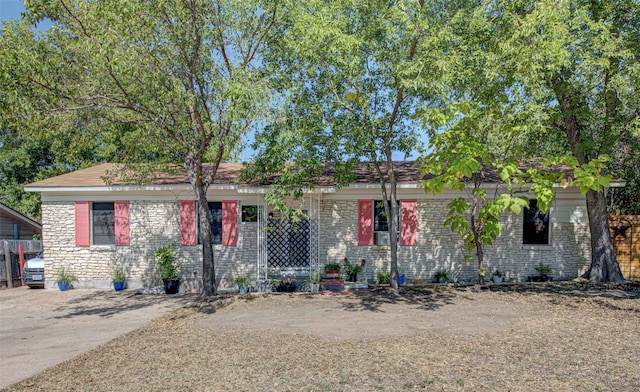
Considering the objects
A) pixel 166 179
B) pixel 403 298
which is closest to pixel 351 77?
pixel 403 298

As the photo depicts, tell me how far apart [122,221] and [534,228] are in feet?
39.9

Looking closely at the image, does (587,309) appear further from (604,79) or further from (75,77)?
(75,77)

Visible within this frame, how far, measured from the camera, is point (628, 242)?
510 inches

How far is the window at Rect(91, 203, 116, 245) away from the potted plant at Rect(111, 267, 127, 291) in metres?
0.90

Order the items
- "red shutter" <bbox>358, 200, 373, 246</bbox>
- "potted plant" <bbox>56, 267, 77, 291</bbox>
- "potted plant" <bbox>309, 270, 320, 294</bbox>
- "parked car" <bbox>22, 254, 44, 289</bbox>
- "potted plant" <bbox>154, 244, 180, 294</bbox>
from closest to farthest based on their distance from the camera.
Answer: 1. "potted plant" <bbox>309, 270, 320, 294</bbox>
2. "potted plant" <bbox>154, 244, 180, 294</bbox>
3. "potted plant" <bbox>56, 267, 77, 291</bbox>
4. "red shutter" <bbox>358, 200, 373, 246</bbox>
5. "parked car" <bbox>22, 254, 44, 289</bbox>

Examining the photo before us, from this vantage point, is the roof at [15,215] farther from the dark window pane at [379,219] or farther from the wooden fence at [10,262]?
the dark window pane at [379,219]

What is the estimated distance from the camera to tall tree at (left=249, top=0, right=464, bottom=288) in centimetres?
827

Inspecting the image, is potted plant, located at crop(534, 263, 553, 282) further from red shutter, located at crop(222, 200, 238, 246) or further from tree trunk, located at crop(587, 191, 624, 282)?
red shutter, located at crop(222, 200, 238, 246)

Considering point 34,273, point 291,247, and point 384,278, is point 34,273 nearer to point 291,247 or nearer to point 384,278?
point 291,247

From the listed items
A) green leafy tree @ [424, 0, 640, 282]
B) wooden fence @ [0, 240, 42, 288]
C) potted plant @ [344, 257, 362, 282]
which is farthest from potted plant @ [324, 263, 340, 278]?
wooden fence @ [0, 240, 42, 288]

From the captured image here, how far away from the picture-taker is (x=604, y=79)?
1036 cm

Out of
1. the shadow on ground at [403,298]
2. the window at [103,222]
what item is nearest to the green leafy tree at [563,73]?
the shadow on ground at [403,298]

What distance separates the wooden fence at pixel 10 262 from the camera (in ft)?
43.4

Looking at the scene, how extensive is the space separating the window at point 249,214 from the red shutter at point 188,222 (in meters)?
1.41
